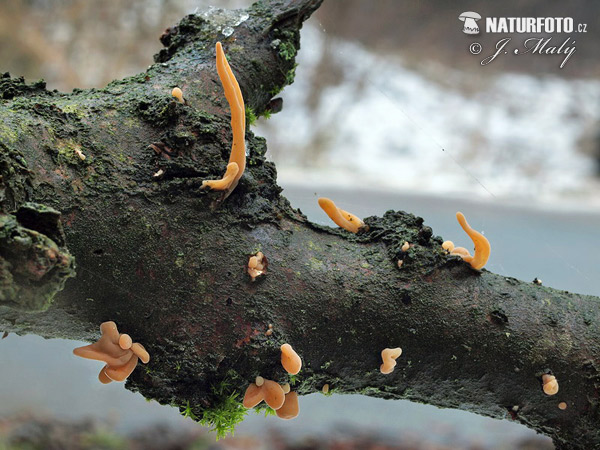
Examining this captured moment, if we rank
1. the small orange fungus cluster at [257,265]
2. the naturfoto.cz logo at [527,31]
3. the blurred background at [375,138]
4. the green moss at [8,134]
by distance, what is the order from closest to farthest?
1. the green moss at [8,134]
2. the small orange fungus cluster at [257,265]
3. the naturfoto.cz logo at [527,31]
4. the blurred background at [375,138]

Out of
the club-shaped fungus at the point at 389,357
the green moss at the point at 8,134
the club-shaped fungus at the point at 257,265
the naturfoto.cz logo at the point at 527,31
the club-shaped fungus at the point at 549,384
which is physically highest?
the naturfoto.cz logo at the point at 527,31

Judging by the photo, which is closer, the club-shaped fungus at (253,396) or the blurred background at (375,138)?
the club-shaped fungus at (253,396)

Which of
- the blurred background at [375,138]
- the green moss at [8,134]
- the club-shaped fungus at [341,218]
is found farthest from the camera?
the blurred background at [375,138]

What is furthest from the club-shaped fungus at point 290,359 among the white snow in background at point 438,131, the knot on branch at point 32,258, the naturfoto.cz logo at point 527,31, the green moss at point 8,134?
the white snow in background at point 438,131

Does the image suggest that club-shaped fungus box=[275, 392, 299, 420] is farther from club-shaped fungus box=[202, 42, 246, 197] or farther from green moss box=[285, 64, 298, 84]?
green moss box=[285, 64, 298, 84]

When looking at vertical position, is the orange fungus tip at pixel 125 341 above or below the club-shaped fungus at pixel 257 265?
below

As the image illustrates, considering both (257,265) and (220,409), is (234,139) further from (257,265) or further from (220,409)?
(220,409)

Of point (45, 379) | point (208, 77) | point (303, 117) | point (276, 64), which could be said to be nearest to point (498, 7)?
point (303, 117)

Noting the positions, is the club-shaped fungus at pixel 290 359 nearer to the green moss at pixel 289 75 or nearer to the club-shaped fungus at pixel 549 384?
the club-shaped fungus at pixel 549 384
